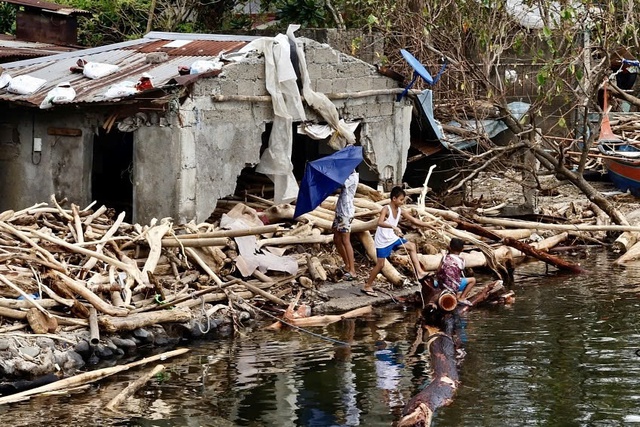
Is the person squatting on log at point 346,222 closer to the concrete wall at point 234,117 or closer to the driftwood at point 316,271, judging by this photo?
the driftwood at point 316,271

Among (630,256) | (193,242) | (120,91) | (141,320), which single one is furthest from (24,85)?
(630,256)

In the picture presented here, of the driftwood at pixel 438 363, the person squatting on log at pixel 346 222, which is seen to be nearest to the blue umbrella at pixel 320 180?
the person squatting on log at pixel 346 222

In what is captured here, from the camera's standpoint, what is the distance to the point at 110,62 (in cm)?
2023

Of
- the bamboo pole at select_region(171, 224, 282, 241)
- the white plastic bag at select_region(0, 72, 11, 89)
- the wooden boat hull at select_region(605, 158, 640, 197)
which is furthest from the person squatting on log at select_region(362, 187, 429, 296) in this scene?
the wooden boat hull at select_region(605, 158, 640, 197)

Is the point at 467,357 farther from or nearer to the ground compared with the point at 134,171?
nearer to the ground

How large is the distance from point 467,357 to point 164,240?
4.80m

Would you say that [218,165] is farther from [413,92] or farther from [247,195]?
[413,92]

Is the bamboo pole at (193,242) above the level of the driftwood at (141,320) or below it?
above

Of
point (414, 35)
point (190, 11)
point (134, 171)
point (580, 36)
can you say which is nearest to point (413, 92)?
point (414, 35)

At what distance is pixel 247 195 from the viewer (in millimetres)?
20094

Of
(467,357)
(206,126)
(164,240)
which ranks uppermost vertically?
(206,126)

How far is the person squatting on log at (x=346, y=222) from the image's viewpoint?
17.2 metres

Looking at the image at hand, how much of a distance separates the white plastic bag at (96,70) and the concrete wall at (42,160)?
0.80 metres

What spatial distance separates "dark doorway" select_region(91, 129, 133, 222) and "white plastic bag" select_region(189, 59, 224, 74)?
12.4ft
